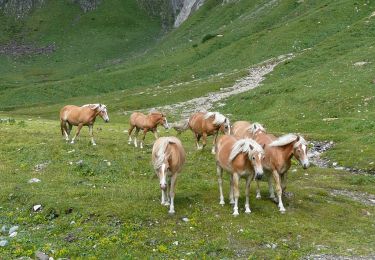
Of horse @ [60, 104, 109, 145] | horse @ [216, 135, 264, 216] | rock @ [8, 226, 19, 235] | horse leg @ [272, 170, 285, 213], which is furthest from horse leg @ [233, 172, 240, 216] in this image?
horse @ [60, 104, 109, 145]

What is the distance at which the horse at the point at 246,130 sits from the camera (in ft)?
71.6

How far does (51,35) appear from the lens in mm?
124812

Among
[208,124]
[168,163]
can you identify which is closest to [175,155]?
[168,163]

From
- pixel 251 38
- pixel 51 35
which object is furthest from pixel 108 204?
pixel 51 35

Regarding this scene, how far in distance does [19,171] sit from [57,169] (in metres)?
1.89

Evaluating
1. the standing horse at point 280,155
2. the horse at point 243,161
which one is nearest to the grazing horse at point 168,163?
the horse at point 243,161

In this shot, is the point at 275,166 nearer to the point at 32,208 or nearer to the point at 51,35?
the point at 32,208

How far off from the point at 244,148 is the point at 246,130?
604 centimetres

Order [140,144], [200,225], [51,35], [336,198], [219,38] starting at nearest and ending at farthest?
[200,225]
[336,198]
[140,144]
[219,38]
[51,35]

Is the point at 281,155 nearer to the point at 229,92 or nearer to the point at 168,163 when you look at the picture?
the point at 168,163

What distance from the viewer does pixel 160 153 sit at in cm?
1734

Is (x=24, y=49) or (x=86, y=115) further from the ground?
(x=86, y=115)

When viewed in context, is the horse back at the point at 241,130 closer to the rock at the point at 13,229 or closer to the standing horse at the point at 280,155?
the standing horse at the point at 280,155

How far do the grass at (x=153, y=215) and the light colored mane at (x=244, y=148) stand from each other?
2.17m
